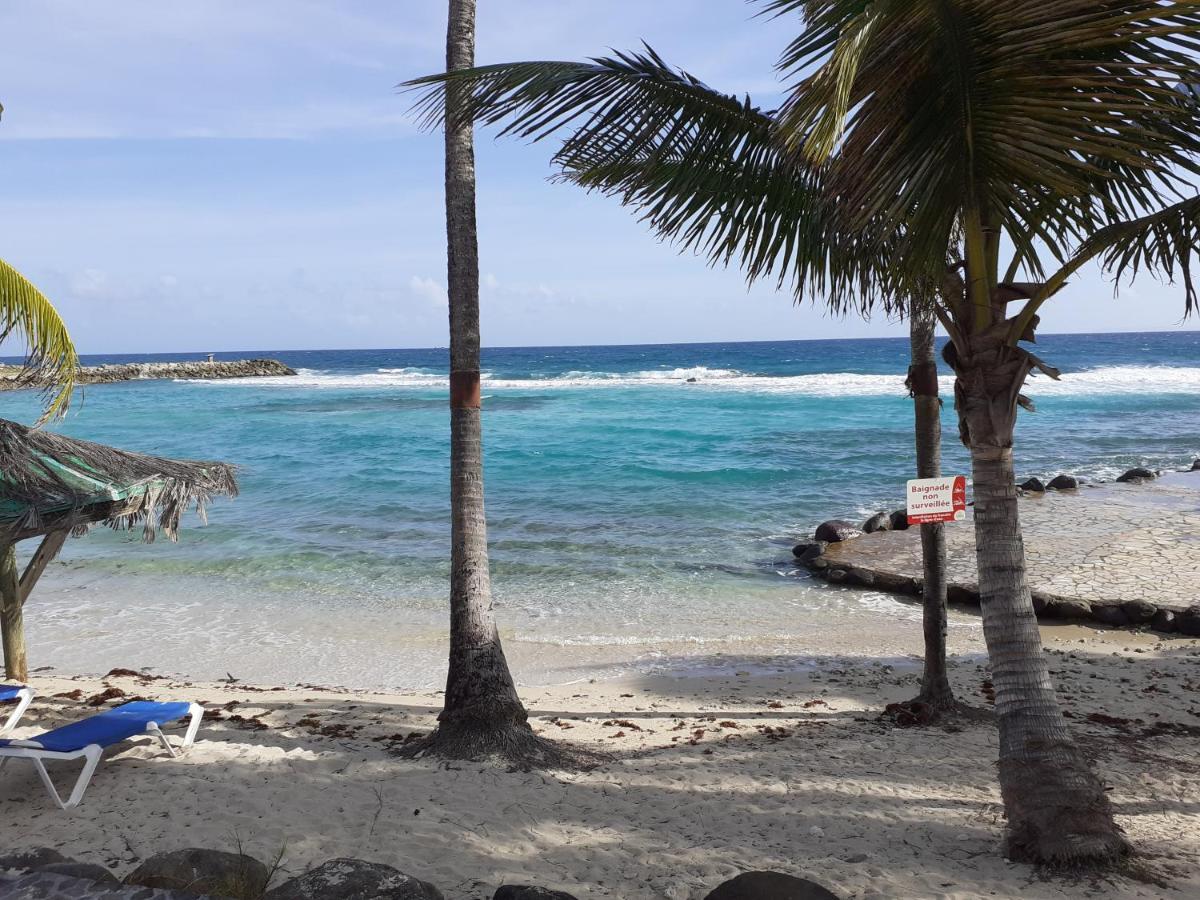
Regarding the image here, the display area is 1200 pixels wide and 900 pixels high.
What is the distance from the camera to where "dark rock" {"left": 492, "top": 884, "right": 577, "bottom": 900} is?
3.69 metres

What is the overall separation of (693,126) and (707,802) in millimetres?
3871

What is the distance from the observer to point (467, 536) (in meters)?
6.22

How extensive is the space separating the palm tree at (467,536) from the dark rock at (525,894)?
7.45 ft

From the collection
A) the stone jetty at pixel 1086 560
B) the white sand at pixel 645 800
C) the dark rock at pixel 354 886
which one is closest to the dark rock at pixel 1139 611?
the stone jetty at pixel 1086 560

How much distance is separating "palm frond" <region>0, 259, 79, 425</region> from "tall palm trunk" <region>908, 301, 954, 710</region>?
598 cm

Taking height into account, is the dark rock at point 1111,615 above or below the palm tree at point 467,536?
below

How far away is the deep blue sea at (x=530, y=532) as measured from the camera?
1070cm

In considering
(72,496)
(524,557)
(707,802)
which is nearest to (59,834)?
(72,496)

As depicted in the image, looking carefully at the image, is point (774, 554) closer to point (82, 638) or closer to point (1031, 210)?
point (82, 638)

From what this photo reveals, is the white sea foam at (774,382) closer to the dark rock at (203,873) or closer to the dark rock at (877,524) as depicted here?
the dark rock at (877,524)

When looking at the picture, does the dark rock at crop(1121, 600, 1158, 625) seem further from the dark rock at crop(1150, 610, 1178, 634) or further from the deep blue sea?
the deep blue sea

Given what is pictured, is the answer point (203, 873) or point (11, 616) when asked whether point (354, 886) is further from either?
point (11, 616)

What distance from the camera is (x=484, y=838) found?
15.7ft

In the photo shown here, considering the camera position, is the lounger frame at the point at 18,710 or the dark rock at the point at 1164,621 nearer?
the lounger frame at the point at 18,710
